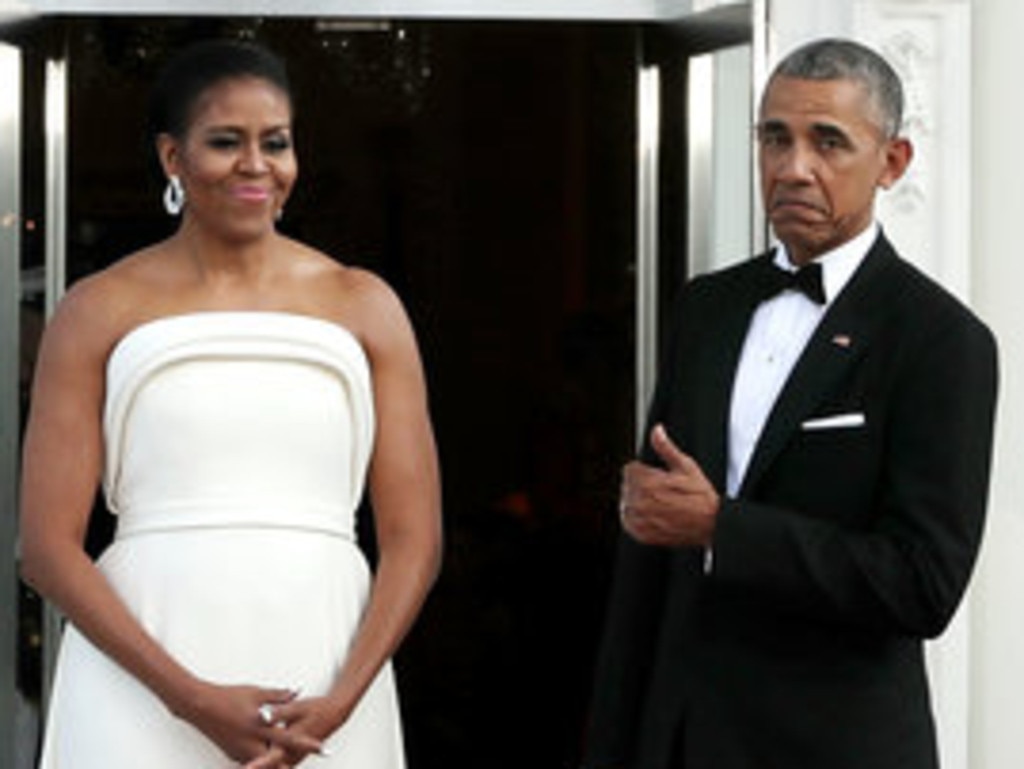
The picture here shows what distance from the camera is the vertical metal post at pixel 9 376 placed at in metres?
5.70

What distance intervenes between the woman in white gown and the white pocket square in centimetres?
72

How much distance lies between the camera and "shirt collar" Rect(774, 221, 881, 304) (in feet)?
12.0

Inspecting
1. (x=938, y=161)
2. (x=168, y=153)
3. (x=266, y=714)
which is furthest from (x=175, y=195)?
(x=938, y=161)

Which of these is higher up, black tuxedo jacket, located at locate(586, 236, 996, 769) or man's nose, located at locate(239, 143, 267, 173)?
man's nose, located at locate(239, 143, 267, 173)

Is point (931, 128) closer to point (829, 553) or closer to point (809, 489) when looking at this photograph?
point (809, 489)

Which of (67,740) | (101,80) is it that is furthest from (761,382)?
(101,80)

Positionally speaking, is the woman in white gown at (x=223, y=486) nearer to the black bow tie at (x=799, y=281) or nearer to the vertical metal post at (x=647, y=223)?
the black bow tie at (x=799, y=281)

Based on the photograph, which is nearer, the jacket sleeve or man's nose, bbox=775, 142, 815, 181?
man's nose, bbox=775, 142, 815, 181

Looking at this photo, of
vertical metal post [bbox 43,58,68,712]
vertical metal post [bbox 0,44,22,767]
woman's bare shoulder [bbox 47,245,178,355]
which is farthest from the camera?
vertical metal post [bbox 43,58,68,712]

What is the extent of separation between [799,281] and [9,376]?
263 centimetres

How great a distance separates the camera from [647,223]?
6.33 metres

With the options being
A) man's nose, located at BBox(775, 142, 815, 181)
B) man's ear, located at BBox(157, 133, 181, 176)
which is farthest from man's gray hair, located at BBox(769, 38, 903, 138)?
man's ear, located at BBox(157, 133, 181, 176)

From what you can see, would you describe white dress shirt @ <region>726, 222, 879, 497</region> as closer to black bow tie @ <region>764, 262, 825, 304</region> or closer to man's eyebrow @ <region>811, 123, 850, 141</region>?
black bow tie @ <region>764, 262, 825, 304</region>

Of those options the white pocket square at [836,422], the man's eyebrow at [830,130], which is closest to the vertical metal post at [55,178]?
the man's eyebrow at [830,130]
